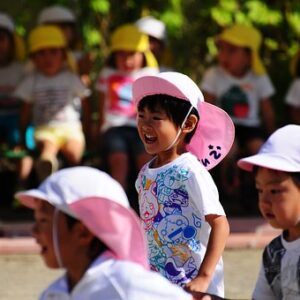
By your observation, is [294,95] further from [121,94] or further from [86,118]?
[86,118]

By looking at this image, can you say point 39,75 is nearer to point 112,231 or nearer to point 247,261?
point 247,261

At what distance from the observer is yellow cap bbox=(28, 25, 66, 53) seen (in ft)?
31.2

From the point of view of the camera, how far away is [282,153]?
4.26 meters

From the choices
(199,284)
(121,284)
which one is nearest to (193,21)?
(199,284)

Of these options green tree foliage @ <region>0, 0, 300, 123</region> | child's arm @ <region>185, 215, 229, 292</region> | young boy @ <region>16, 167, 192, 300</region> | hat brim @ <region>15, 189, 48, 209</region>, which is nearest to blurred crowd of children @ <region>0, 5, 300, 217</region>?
green tree foliage @ <region>0, 0, 300, 123</region>

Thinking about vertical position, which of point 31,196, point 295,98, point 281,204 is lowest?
point 295,98

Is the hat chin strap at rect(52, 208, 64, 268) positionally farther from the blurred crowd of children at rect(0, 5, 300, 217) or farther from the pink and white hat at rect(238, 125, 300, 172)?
the blurred crowd of children at rect(0, 5, 300, 217)

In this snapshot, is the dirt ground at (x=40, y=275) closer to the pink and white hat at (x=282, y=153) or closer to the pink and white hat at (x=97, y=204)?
the pink and white hat at (x=282, y=153)

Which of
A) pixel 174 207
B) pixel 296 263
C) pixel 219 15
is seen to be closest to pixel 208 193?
pixel 174 207

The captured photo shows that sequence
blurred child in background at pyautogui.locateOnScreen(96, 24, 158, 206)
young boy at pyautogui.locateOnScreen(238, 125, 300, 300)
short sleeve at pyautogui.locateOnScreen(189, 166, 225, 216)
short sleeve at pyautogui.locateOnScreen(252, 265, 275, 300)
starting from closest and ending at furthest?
young boy at pyautogui.locateOnScreen(238, 125, 300, 300) < short sleeve at pyautogui.locateOnScreen(252, 265, 275, 300) < short sleeve at pyautogui.locateOnScreen(189, 166, 225, 216) < blurred child in background at pyautogui.locateOnScreen(96, 24, 158, 206)

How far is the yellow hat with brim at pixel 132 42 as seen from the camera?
368 inches

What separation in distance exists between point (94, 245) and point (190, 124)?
1710 millimetres

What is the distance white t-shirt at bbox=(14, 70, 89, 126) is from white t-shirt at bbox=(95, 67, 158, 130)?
281 millimetres

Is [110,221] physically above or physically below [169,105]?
above
